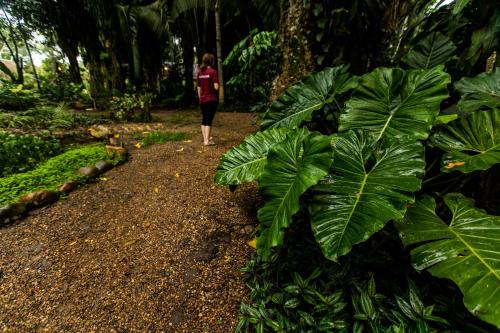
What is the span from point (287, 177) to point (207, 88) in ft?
10.5

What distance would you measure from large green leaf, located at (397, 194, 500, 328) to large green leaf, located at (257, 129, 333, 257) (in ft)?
1.69

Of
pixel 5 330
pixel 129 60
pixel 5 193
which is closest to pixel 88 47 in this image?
pixel 129 60

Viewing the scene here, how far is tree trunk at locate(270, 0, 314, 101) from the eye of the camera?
279cm

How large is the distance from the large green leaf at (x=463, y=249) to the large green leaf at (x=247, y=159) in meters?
0.97

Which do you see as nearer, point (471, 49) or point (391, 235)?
point (391, 235)

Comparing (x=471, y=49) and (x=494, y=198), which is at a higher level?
(x=471, y=49)

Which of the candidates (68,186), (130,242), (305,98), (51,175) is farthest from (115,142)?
(305,98)

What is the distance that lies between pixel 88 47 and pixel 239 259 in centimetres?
824

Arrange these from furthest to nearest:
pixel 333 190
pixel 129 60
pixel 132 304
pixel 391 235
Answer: pixel 129 60, pixel 132 304, pixel 391 235, pixel 333 190

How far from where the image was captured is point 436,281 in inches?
56.1

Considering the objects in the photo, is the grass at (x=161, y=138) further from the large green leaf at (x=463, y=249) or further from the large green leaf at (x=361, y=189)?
the large green leaf at (x=463, y=249)

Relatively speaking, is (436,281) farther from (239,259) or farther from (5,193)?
(5,193)

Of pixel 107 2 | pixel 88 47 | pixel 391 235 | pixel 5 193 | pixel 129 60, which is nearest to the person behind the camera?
pixel 391 235

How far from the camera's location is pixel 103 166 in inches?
132
